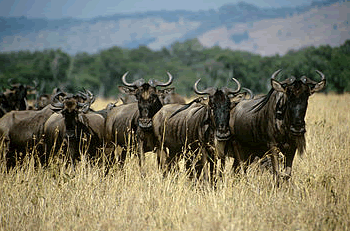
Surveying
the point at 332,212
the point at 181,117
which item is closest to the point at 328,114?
the point at 181,117

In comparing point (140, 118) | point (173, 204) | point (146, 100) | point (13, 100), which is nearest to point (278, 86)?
point (173, 204)

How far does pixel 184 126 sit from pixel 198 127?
1.86 ft

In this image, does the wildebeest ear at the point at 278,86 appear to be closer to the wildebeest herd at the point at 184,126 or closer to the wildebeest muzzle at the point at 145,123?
the wildebeest herd at the point at 184,126

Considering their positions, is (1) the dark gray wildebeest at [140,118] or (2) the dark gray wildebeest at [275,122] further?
(1) the dark gray wildebeest at [140,118]

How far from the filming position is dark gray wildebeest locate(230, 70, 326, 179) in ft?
22.2

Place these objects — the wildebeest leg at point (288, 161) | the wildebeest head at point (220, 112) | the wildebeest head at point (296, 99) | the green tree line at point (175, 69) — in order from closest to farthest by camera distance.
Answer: the wildebeest head at point (296, 99) < the wildebeest leg at point (288, 161) < the wildebeest head at point (220, 112) < the green tree line at point (175, 69)

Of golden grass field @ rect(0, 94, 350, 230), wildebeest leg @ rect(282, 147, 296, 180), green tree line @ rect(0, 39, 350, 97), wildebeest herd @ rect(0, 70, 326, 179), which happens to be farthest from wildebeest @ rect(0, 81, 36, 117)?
green tree line @ rect(0, 39, 350, 97)

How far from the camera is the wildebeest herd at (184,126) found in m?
7.14

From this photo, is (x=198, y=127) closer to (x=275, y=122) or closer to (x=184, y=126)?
(x=184, y=126)

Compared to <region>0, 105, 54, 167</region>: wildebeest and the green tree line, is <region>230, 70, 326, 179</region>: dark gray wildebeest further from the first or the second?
the green tree line

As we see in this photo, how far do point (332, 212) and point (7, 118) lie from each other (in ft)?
25.1

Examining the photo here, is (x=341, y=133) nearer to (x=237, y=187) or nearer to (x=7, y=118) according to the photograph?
(x=237, y=187)

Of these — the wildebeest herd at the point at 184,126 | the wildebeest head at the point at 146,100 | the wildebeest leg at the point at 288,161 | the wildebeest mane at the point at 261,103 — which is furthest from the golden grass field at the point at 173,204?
the wildebeest head at the point at 146,100

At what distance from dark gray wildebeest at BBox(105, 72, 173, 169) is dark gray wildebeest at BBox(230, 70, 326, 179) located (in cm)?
156
